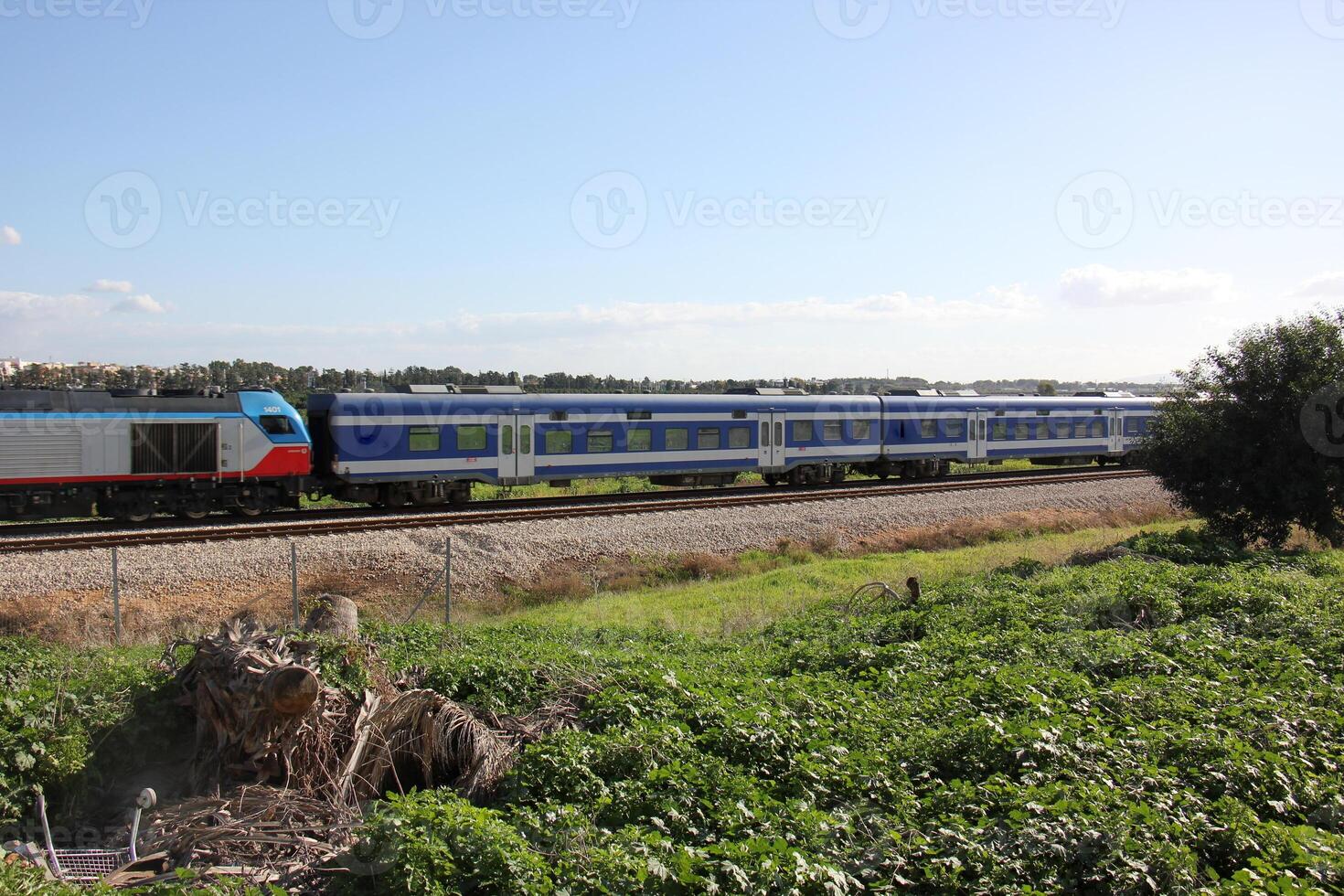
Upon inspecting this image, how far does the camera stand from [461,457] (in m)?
22.6

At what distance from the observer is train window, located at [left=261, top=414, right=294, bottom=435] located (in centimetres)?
2069

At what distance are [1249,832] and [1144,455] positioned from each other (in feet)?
56.5

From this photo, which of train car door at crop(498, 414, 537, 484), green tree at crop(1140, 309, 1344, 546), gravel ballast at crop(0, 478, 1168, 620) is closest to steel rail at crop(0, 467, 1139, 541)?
train car door at crop(498, 414, 537, 484)

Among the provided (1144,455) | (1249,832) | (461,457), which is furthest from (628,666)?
(1144,455)

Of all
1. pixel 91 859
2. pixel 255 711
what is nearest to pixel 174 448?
pixel 255 711

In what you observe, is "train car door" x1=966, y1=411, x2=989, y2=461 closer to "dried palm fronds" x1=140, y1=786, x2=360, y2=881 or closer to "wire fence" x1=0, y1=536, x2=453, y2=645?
"wire fence" x1=0, y1=536, x2=453, y2=645

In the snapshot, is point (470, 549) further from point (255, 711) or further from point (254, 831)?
point (254, 831)

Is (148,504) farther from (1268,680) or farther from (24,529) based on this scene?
(1268,680)

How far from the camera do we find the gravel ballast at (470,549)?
14.6m

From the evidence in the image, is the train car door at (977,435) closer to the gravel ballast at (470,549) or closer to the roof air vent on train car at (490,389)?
the gravel ballast at (470,549)

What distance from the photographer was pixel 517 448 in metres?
23.5

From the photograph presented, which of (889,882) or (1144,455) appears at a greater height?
(1144,455)

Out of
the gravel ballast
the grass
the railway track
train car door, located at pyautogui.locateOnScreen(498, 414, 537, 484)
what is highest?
train car door, located at pyautogui.locateOnScreen(498, 414, 537, 484)

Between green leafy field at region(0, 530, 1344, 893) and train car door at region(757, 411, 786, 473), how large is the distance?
16.8m
